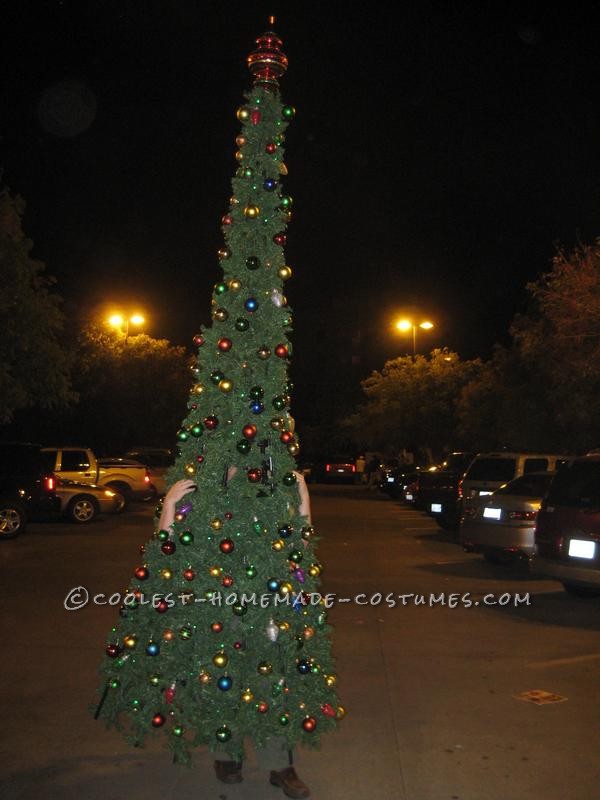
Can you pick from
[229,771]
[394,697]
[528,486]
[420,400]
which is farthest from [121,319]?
[229,771]

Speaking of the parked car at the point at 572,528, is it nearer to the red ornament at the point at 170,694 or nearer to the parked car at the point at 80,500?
the red ornament at the point at 170,694

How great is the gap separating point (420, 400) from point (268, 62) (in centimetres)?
4078

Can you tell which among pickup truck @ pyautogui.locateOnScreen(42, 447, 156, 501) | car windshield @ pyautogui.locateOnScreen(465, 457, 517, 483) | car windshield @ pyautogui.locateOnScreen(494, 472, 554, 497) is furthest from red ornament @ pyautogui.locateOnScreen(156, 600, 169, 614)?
pickup truck @ pyautogui.locateOnScreen(42, 447, 156, 501)

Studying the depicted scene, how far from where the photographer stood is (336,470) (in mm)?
48531

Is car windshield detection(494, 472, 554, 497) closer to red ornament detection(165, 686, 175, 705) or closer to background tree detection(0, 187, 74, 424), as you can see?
red ornament detection(165, 686, 175, 705)

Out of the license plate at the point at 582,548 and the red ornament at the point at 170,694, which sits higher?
the license plate at the point at 582,548

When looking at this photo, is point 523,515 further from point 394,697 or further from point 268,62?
point 268,62

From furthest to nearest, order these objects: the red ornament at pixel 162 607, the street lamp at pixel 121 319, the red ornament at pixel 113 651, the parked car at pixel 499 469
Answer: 1. the street lamp at pixel 121 319
2. the parked car at pixel 499 469
3. the red ornament at pixel 113 651
4. the red ornament at pixel 162 607

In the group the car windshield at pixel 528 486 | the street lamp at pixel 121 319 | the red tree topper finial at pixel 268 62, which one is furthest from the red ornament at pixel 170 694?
the street lamp at pixel 121 319

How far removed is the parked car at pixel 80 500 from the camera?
2164 centimetres

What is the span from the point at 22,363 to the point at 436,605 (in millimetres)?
11750

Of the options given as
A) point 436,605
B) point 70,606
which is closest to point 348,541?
point 436,605

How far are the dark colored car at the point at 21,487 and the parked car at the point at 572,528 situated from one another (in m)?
10.9

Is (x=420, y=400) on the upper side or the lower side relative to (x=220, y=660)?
upper
